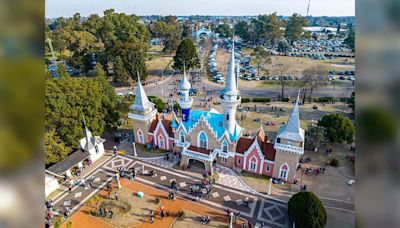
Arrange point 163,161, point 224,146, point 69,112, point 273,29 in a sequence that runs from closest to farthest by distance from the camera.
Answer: point 224,146
point 69,112
point 163,161
point 273,29

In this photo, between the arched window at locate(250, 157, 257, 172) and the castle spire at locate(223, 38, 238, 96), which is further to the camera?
the arched window at locate(250, 157, 257, 172)

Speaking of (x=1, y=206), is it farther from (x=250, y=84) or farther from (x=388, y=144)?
(x=250, y=84)

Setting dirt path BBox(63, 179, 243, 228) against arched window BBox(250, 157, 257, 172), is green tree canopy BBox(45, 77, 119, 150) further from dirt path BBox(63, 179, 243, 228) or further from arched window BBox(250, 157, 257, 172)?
arched window BBox(250, 157, 257, 172)

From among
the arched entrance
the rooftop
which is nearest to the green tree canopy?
the rooftop

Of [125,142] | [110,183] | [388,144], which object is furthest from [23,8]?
[125,142]

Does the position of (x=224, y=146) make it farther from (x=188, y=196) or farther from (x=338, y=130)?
(x=338, y=130)

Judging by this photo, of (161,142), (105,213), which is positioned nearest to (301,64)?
(161,142)
